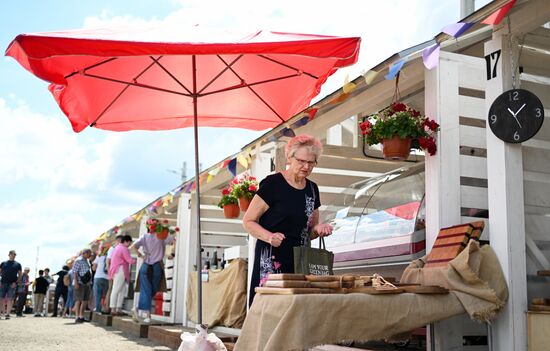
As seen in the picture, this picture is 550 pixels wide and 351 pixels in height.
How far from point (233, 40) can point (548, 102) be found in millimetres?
2795

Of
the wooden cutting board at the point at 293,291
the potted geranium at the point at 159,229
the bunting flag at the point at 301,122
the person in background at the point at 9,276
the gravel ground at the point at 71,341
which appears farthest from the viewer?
Result: the person in background at the point at 9,276

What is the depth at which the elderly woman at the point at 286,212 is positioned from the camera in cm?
416

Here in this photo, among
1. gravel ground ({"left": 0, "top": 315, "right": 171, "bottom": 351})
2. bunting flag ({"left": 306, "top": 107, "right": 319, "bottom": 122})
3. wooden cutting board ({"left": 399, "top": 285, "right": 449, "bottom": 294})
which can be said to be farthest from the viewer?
gravel ground ({"left": 0, "top": 315, "right": 171, "bottom": 351})

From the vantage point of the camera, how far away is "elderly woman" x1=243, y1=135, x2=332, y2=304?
13.7 ft

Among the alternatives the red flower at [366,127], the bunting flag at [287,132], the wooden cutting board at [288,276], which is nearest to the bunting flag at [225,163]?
the bunting flag at [287,132]

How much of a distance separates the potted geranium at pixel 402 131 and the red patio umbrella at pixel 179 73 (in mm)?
633

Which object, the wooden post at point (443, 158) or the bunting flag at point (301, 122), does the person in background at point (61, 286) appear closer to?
the bunting flag at point (301, 122)

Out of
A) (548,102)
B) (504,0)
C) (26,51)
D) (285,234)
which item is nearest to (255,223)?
(285,234)

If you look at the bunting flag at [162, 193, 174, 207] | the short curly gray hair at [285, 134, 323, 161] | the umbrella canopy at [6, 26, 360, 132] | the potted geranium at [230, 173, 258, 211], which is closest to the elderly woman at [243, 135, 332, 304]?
the short curly gray hair at [285, 134, 323, 161]

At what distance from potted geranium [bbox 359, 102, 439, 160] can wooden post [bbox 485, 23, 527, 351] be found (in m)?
0.57

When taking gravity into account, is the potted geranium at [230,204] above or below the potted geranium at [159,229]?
above

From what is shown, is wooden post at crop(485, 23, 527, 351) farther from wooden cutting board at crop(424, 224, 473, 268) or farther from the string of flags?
the string of flags

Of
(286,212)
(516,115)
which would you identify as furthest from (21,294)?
(516,115)

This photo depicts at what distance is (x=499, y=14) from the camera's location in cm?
430
